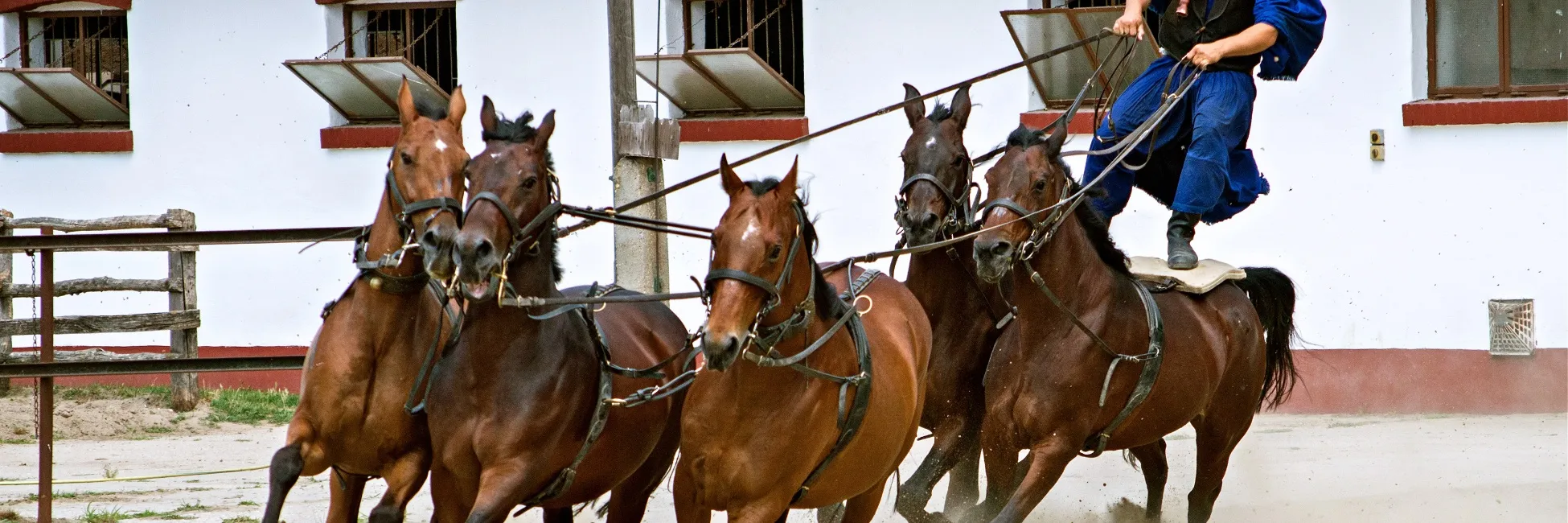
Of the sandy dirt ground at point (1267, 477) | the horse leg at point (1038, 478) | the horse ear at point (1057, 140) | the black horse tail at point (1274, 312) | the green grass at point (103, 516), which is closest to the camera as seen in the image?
the horse leg at point (1038, 478)

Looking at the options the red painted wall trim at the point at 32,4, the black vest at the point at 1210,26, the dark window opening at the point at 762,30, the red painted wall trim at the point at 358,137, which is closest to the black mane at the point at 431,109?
the black vest at the point at 1210,26

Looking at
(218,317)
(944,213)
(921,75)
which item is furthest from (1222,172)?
(218,317)

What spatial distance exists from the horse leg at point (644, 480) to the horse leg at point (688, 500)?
0.80 metres

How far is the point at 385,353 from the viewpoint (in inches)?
187

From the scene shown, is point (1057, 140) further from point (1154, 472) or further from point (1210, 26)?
point (1154, 472)

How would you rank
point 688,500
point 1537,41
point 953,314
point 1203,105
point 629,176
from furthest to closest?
point 1537,41 → point 629,176 → point 1203,105 → point 953,314 → point 688,500

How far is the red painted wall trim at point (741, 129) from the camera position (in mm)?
10078

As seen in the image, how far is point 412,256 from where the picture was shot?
184 inches

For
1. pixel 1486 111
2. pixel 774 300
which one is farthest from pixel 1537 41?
pixel 774 300

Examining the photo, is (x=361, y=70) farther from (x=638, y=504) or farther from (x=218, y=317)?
(x=638, y=504)

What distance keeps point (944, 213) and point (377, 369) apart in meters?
2.13

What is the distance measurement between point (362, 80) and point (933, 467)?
618 cm

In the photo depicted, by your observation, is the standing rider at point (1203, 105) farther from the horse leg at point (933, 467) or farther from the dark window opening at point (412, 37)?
the dark window opening at point (412, 37)

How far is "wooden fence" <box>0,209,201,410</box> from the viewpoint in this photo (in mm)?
9977
